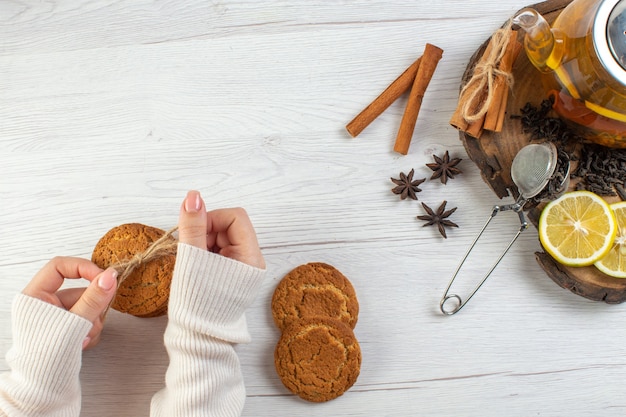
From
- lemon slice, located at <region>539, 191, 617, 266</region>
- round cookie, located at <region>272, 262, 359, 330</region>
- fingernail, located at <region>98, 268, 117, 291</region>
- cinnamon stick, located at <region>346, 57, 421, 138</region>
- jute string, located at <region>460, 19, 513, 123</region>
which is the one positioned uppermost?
jute string, located at <region>460, 19, 513, 123</region>

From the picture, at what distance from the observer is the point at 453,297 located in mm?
1140

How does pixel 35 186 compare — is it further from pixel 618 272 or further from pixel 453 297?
pixel 618 272

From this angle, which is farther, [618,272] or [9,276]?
[9,276]

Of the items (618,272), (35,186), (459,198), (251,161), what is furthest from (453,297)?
(35,186)

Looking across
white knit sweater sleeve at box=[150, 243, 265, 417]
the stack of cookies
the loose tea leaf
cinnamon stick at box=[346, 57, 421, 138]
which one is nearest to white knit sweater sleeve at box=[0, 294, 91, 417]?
white knit sweater sleeve at box=[150, 243, 265, 417]

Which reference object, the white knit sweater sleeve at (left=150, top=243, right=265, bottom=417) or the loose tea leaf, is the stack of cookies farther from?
the loose tea leaf

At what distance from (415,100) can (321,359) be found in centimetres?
59

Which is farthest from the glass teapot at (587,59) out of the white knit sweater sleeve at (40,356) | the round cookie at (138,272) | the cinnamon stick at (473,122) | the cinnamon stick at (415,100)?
the white knit sweater sleeve at (40,356)

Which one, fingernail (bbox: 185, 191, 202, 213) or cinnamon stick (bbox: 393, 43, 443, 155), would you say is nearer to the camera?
fingernail (bbox: 185, 191, 202, 213)

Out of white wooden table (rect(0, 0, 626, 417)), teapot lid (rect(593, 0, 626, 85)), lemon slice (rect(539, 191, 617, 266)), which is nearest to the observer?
teapot lid (rect(593, 0, 626, 85))

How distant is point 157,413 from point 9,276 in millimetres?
464

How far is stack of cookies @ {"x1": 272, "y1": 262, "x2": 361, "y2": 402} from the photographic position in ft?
3.48

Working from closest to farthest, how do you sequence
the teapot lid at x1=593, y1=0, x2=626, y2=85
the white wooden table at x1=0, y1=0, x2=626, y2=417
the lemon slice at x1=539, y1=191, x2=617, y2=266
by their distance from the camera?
the teapot lid at x1=593, y1=0, x2=626, y2=85, the lemon slice at x1=539, y1=191, x2=617, y2=266, the white wooden table at x1=0, y1=0, x2=626, y2=417

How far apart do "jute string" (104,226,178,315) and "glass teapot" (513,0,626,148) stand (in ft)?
2.49
